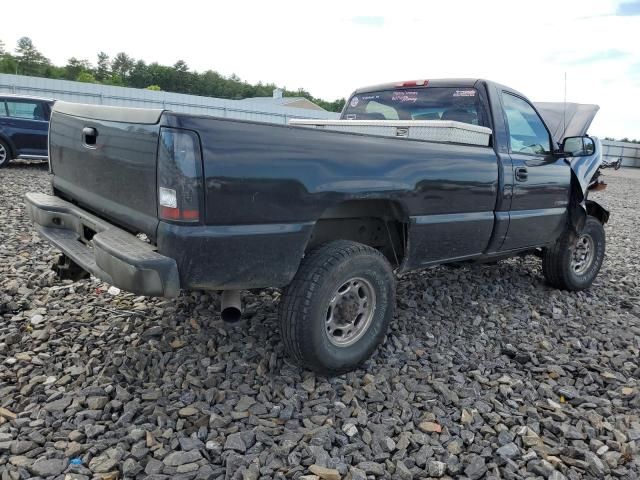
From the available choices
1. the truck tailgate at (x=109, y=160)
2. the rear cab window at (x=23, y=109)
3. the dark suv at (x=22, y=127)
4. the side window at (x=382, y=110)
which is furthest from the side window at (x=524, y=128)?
the rear cab window at (x=23, y=109)

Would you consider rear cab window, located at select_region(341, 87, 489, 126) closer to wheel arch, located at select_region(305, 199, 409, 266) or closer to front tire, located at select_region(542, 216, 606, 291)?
wheel arch, located at select_region(305, 199, 409, 266)

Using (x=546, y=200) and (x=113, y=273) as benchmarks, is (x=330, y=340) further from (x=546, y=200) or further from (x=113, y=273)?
(x=546, y=200)

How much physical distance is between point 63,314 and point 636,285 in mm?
5495

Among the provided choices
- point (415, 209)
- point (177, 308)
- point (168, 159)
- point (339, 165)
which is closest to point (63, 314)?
point (177, 308)

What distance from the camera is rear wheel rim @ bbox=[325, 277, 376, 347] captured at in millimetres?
2820

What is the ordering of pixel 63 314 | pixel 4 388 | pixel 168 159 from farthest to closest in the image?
pixel 63 314 → pixel 4 388 → pixel 168 159

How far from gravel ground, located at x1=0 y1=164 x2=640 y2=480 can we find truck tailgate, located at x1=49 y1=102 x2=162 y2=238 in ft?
2.85

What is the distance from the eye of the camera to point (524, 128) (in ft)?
13.8

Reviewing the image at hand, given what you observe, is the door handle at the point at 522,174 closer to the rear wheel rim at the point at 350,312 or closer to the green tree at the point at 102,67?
the rear wheel rim at the point at 350,312

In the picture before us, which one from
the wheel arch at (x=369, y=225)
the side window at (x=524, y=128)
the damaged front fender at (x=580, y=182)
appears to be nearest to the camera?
the wheel arch at (x=369, y=225)

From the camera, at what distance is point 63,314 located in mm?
3418

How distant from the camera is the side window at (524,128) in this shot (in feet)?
13.2

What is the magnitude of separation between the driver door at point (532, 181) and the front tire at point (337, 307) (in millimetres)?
1512

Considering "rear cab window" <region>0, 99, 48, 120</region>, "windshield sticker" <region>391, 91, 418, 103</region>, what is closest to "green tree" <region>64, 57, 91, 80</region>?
"rear cab window" <region>0, 99, 48, 120</region>
